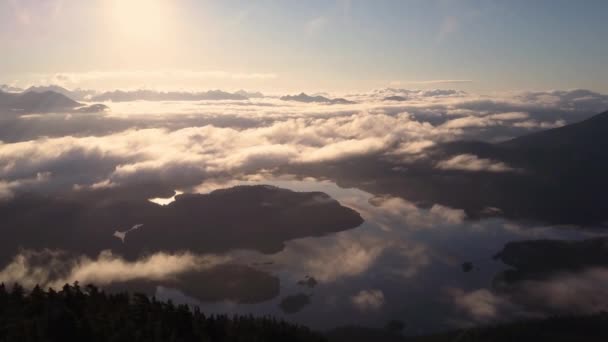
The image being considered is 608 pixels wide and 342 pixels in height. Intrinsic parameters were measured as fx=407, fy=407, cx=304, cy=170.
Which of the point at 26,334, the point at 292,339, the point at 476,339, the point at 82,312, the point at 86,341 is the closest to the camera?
the point at 26,334

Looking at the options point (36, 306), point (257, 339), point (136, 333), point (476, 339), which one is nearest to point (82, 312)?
point (36, 306)

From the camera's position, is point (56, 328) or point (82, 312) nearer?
point (56, 328)

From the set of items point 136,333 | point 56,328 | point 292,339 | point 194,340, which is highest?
point 56,328

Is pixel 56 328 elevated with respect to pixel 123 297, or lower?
elevated

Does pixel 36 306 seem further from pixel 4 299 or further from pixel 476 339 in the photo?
pixel 476 339

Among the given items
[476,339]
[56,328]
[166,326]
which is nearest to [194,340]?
[166,326]

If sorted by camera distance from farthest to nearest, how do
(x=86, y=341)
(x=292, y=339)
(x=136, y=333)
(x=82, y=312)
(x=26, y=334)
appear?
(x=292, y=339)
(x=82, y=312)
(x=136, y=333)
(x=86, y=341)
(x=26, y=334)
